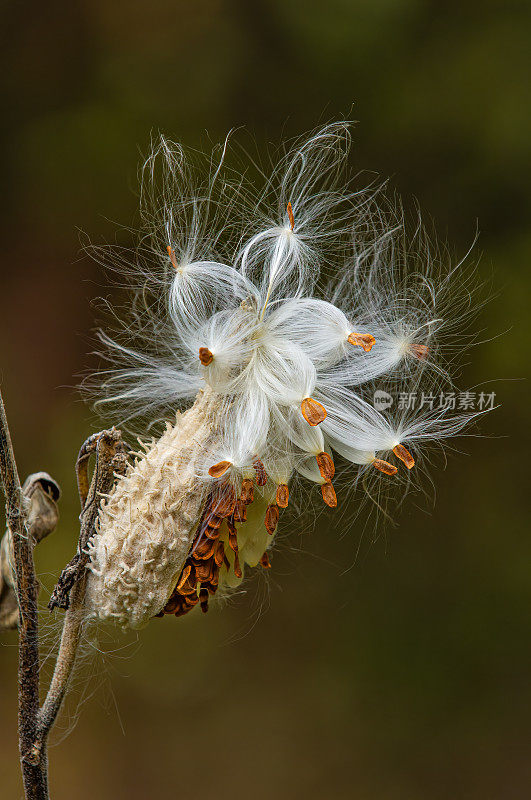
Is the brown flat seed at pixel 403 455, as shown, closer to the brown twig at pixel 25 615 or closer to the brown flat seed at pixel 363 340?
the brown flat seed at pixel 363 340

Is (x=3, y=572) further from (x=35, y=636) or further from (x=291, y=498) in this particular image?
(x=291, y=498)

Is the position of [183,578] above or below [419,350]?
below

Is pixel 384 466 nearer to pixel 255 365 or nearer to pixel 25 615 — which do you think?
pixel 255 365

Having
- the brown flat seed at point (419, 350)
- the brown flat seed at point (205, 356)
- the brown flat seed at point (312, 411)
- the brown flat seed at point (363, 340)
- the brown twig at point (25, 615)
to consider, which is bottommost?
the brown twig at point (25, 615)

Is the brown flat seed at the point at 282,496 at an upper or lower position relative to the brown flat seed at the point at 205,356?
lower

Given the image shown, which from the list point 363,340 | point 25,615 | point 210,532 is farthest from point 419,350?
point 25,615

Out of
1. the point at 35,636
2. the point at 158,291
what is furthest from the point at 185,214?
the point at 35,636

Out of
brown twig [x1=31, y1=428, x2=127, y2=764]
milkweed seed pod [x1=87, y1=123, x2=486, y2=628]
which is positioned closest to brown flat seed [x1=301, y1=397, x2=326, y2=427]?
milkweed seed pod [x1=87, y1=123, x2=486, y2=628]

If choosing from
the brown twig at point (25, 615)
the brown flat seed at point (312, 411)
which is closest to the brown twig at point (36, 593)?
the brown twig at point (25, 615)
